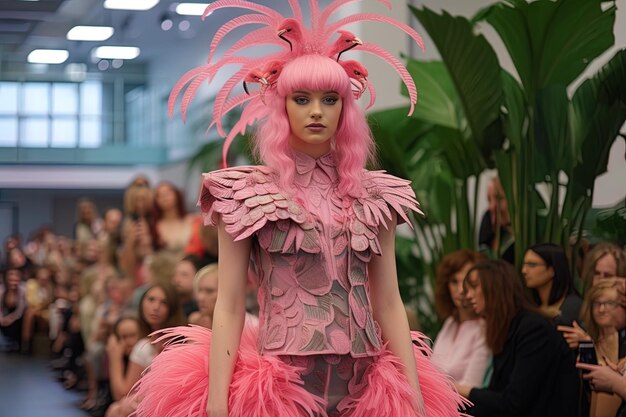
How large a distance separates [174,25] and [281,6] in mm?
2191

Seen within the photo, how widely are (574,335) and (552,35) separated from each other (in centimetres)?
144

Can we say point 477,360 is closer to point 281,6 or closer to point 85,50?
point 281,6

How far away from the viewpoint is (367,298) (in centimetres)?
273

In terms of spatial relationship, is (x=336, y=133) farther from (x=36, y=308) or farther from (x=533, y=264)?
(x=36, y=308)

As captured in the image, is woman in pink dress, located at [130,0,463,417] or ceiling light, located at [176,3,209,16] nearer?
woman in pink dress, located at [130,0,463,417]

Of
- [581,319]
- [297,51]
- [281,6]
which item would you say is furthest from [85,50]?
[297,51]

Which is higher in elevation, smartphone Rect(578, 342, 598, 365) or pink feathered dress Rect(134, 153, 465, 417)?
pink feathered dress Rect(134, 153, 465, 417)

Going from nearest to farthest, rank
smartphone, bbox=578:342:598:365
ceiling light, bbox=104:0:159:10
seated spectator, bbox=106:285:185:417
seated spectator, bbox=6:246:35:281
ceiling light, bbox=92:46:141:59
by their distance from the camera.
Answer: smartphone, bbox=578:342:598:365 < seated spectator, bbox=106:285:185:417 < ceiling light, bbox=104:0:159:10 < ceiling light, bbox=92:46:141:59 < seated spectator, bbox=6:246:35:281

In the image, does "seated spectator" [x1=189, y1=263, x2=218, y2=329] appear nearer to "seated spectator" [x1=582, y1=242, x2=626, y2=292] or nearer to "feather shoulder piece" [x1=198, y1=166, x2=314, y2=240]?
"seated spectator" [x1=582, y1=242, x2=626, y2=292]

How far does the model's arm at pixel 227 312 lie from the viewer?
2631 millimetres

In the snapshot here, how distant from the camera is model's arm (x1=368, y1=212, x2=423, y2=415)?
2771 mm

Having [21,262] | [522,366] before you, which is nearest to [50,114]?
[21,262]

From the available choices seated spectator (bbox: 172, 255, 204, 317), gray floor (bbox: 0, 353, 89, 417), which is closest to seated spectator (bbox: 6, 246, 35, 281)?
gray floor (bbox: 0, 353, 89, 417)

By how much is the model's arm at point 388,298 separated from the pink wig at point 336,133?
0.47ft
